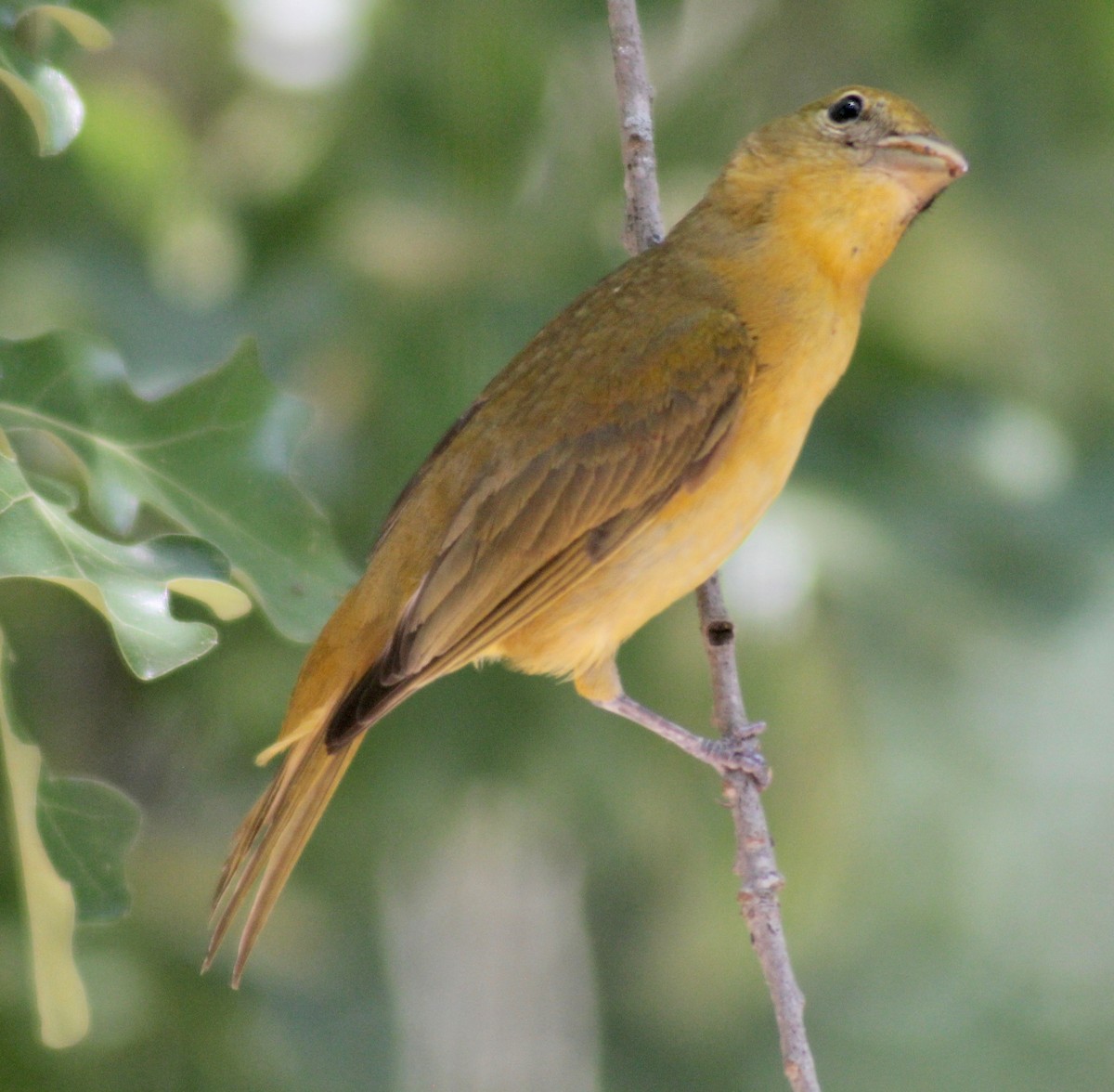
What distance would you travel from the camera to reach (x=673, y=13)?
4926mm

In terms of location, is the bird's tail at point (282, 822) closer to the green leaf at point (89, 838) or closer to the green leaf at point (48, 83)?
the green leaf at point (89, 838)

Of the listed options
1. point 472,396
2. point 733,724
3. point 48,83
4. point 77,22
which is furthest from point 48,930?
point 472,396

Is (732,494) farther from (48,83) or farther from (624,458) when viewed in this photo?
(48,83)

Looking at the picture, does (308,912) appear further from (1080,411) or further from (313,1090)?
(1080,411)

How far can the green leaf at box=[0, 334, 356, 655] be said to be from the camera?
8.77 feet

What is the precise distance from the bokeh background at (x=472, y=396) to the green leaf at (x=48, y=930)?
5.59 ft

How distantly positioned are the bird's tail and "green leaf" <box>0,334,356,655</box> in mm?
611

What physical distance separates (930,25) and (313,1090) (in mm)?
3355

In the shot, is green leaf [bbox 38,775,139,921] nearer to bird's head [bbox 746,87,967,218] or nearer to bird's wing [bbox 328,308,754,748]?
bird's wing [bbox 328,308,754,748]

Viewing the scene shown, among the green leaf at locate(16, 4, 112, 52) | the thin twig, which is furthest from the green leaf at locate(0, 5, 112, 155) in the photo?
the thin twig

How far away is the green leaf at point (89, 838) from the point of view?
2.46m

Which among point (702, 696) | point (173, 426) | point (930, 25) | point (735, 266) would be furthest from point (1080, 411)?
point (173, 426)

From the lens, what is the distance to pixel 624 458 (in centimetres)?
346

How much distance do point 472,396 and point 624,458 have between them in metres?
1.08
